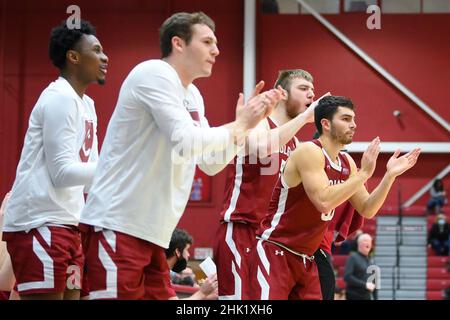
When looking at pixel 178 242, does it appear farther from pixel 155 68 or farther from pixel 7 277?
pixel 155 68

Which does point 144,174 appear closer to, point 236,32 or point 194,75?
point 194,75

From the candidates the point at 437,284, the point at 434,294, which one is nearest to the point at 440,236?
the point at 437,284

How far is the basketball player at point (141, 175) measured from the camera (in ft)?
12.5

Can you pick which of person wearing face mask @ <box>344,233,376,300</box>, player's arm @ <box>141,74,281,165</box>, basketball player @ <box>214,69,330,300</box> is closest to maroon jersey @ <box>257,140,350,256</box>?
basketball player @ <box>214,69,330,300</box>

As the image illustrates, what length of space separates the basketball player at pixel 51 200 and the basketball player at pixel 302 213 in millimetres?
1346

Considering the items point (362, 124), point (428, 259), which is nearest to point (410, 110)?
point (362, 124)

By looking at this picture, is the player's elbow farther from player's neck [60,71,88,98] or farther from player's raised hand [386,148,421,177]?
player's neck [60,71,88,98]

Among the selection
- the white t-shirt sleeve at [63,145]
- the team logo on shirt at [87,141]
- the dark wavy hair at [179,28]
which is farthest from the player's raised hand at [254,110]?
the team logo on shirt at [87,141]

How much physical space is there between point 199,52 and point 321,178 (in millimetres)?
1471

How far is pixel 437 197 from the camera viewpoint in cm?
1792

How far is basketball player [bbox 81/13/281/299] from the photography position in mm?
3816

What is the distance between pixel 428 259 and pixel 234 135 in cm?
1452

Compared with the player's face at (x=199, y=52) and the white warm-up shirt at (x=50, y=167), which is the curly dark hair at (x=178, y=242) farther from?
the player's face at (x=199, y=52)

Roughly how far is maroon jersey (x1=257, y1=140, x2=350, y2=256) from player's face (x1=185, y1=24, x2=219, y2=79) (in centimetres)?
153
